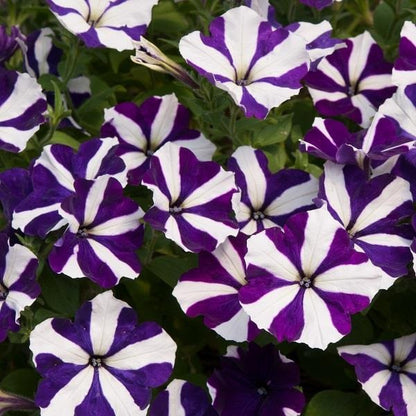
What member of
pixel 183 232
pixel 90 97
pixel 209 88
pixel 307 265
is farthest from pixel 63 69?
pixel 307 265

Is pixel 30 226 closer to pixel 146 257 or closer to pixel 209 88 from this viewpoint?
pixel 146 257

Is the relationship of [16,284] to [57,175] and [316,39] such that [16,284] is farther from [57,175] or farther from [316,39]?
[316,39]

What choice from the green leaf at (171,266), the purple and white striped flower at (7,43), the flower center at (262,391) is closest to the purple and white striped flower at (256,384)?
the flower center at (262,391)

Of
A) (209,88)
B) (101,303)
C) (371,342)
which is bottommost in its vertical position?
(371,342)

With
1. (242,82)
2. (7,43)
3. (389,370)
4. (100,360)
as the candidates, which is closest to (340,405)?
(389,370)

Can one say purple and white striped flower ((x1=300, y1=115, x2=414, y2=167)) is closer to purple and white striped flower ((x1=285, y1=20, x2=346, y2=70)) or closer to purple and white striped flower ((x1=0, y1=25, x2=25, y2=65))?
purple and white striped flower ((x1=285, y1=20, x2=346, y2=70))

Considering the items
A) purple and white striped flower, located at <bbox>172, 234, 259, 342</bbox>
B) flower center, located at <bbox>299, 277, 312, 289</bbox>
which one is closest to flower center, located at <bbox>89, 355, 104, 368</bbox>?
purple and white striped flower, located at <bbox>172, 234, 259, 342</bbox>
